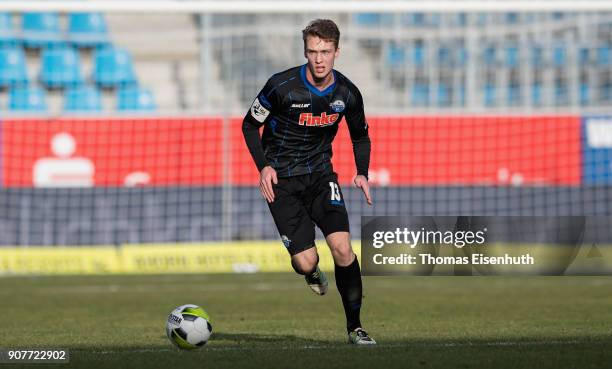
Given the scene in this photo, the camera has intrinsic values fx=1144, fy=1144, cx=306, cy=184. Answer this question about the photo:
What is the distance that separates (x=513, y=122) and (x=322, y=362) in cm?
1598

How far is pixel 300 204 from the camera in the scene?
8047 millimetres

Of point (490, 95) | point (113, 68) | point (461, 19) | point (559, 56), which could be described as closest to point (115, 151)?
point (113, 68)

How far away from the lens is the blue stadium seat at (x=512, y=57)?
23.5 m

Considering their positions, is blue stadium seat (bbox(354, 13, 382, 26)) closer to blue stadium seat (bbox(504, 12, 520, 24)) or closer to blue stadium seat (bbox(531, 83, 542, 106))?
blue stadium seat (bbox(504, 12, 520, 24))

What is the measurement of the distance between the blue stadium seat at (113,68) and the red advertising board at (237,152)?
2.70 metres

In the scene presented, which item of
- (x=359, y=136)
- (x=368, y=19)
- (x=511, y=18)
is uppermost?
(x=511, y=18)

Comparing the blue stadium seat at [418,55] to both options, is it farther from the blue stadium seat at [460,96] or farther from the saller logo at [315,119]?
the saller logo at [315,119]

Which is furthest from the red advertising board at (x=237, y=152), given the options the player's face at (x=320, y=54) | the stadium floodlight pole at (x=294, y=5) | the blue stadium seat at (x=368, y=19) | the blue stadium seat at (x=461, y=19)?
the player's face at (x=320, y=54)

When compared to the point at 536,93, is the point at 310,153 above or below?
below

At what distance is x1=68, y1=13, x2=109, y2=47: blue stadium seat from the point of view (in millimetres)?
25484

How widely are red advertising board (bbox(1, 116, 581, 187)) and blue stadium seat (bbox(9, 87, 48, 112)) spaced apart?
1.45 m

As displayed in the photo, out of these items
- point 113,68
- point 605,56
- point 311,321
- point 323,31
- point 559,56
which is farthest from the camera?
point 113,68

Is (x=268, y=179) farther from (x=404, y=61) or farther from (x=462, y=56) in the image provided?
(x=462, y=56)

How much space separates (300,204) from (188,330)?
47.6 inches
